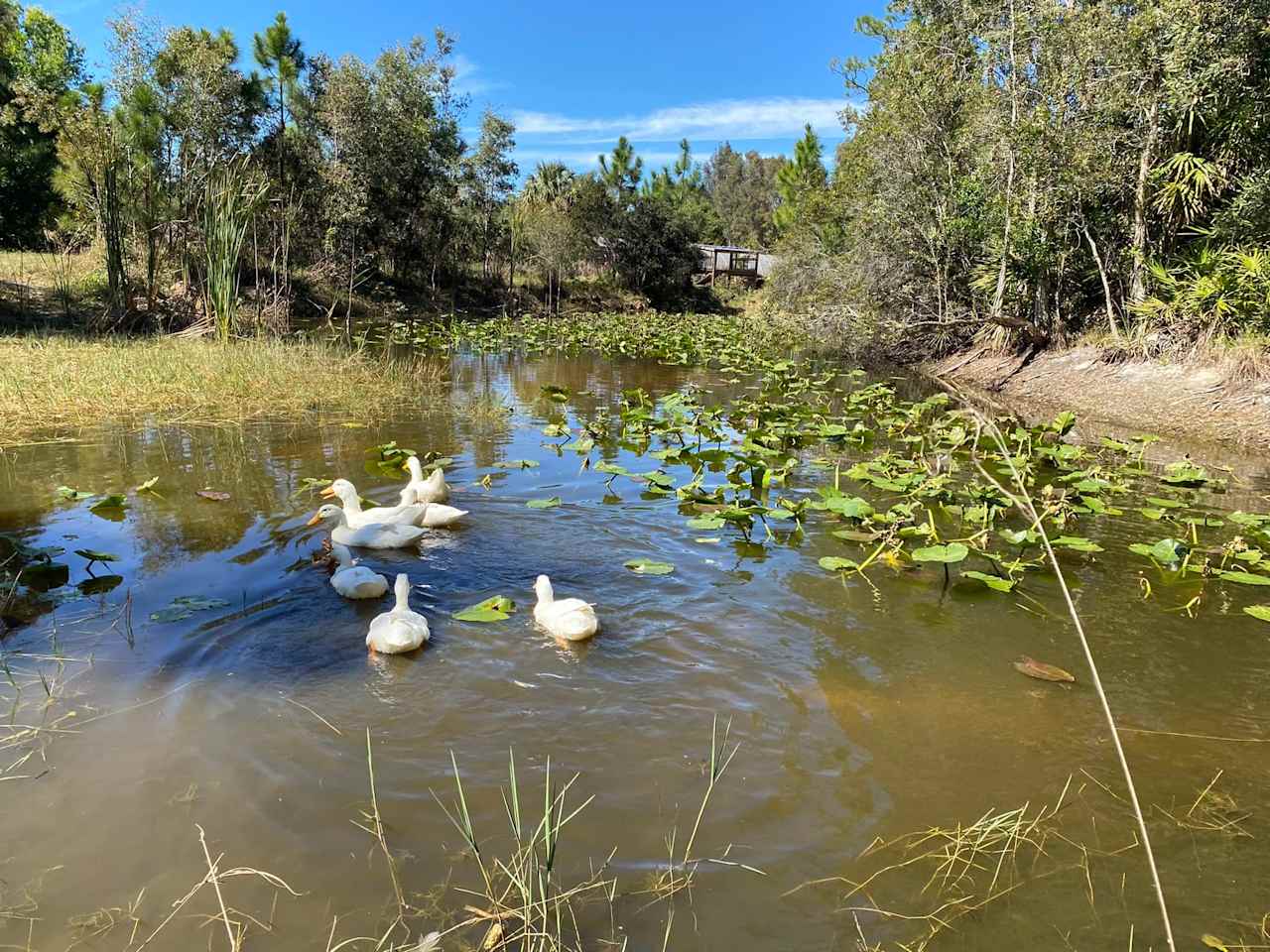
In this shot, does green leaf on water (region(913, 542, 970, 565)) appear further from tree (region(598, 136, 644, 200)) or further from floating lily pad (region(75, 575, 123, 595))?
tree (region(598, 136, 644, 200))

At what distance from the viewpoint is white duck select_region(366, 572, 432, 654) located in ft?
12.2

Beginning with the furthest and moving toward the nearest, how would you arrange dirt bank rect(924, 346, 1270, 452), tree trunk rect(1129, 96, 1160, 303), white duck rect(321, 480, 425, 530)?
tree trunk rect(1129, 96, 1160, 303) < dirt bank rect(924, 346, 1270, 452) < white duck rect(321, 480, 425, 530)

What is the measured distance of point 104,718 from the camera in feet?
10.1

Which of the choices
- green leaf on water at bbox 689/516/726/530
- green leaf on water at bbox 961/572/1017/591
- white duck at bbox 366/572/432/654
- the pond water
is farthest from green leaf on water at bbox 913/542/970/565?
white duck at bbox 366/572/432/654

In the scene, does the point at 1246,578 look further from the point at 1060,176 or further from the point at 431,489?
the point at 1060,176

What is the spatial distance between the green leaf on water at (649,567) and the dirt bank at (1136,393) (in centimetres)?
480

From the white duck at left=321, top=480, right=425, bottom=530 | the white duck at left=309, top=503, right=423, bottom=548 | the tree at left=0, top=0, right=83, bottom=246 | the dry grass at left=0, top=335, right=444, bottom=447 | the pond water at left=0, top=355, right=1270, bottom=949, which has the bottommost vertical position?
the pond water at left=0, top=355, right=1270, bottom=949

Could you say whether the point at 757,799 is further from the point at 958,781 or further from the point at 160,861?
the point at 160,861

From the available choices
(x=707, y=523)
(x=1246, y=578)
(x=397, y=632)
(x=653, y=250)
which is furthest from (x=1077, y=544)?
(x=653, y=250)

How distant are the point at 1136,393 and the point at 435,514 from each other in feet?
36.4

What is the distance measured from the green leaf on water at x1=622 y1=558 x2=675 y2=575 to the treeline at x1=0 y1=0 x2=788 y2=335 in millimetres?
9224

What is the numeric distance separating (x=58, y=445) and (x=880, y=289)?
614 inches

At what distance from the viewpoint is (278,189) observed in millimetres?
25578

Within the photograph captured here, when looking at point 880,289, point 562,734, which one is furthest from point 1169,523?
point 880,289
